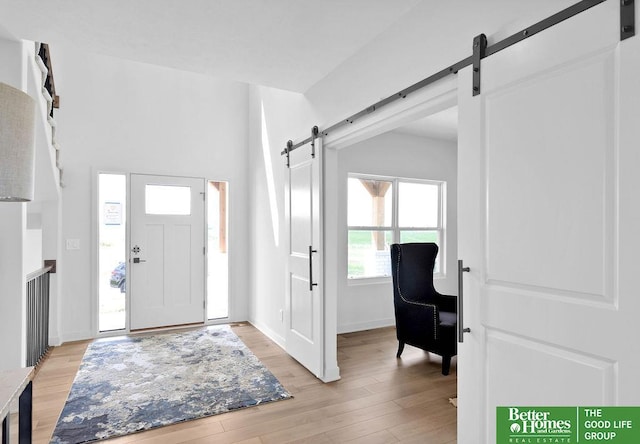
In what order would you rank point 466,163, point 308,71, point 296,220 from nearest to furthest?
point 466,163 < point 308,71 < point 296,220

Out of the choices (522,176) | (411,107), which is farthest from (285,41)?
(522,176)

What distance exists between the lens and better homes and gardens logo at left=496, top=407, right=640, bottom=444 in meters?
1.21

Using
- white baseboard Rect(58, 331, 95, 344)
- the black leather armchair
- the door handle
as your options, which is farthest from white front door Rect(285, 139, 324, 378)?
white baseboard Rect(58, 331, 95, 344)

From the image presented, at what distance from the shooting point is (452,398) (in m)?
2.81

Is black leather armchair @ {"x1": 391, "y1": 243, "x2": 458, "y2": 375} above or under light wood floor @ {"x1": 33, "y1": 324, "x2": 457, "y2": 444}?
above

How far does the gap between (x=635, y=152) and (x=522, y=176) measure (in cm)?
38

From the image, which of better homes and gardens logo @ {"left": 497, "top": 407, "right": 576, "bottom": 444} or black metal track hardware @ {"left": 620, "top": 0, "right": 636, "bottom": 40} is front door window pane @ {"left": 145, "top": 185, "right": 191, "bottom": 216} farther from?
black metal track hardware @ {"left": 620, "top": 0, "right": 636, "bottom": 40}

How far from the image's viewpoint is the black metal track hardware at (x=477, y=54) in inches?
66.2

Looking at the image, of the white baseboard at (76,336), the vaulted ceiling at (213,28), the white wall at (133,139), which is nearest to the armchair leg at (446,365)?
Answer: the vaulted ceiling at (213,28)

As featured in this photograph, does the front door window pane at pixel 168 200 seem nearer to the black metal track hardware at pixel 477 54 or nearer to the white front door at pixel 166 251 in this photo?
the white front door at pixel 166 251

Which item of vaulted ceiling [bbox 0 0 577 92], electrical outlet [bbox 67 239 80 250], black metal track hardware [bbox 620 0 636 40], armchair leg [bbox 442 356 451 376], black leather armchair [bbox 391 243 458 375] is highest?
vaulted ceiling [bbox 0 0 577 92]

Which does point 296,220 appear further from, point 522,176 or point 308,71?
point 522,176

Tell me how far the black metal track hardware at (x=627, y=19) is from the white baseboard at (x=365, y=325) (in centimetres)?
399

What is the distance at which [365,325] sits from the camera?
4.77 meters
